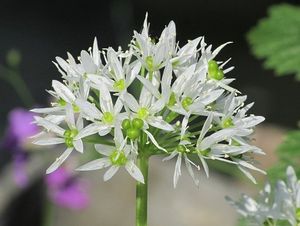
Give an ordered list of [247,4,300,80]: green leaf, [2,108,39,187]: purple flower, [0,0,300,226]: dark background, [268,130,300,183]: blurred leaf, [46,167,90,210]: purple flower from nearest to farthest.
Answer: [268,130,300,183]: blurred leaf → [247,4,300,80]: green leaf → [2,108,39,187]: purple flower → [46,167,90,210]: purple flower → [0,0,300,226]: dark background

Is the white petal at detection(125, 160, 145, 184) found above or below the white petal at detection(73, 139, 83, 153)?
below

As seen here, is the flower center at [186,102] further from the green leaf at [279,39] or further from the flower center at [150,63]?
the green leaf at [279,39]

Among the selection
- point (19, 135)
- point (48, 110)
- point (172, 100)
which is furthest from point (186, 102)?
point (19, 135)

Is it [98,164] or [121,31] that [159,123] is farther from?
[121,31]

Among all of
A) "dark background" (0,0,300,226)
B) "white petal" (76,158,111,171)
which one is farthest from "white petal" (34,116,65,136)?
"dark background" (0,0,300,226)

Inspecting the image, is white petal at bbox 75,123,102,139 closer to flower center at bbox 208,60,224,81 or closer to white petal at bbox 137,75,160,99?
white petal at bbox 137,75,160,99

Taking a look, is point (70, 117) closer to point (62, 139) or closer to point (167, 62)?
point (62, 139)

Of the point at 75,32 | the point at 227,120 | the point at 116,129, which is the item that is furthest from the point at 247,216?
the point at 75,32
